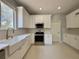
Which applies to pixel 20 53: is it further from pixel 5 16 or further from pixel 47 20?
pixel 47 20

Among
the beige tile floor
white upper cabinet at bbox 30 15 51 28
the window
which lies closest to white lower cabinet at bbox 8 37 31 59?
the beige tile floor

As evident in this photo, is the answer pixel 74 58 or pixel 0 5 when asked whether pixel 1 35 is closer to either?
pixel 0 5

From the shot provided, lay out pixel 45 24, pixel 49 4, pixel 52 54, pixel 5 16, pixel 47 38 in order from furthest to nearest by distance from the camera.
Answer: pixel 45 24 < pixel 47 38 < pixel 49 4 < pixel 52 54 < pixel 5 16

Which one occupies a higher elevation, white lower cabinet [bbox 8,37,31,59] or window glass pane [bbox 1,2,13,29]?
window glass pane [bbox 1,2,13,29]

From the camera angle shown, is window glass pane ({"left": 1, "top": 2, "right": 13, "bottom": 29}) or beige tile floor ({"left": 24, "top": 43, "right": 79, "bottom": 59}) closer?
window glass pane ({"left": 1, "top": 2, "right": 13, "bottom": 29})

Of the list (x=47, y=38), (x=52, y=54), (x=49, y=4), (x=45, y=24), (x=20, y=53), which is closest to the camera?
(x=20, y=53)

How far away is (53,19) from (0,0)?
6354 millimetres

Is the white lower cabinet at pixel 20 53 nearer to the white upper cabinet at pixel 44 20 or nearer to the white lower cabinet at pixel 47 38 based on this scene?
the white lower cabinet at pixel 47 38

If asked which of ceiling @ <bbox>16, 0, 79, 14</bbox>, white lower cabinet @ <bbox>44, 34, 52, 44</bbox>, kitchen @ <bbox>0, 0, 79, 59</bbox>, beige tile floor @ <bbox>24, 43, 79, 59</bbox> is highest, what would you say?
ceiling @ <bbox>16, 0, 79, 14</bbox>

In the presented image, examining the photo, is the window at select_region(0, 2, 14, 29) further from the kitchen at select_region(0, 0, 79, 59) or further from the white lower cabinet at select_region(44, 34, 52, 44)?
the white lower cabinet at select_region(44, 34, 52, 44)

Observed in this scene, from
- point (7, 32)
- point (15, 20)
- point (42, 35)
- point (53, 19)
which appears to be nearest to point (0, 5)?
point (7, 32)

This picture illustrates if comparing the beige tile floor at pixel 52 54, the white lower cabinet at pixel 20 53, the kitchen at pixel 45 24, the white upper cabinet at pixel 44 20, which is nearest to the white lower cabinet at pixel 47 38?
the kitchen at pixel 45 24

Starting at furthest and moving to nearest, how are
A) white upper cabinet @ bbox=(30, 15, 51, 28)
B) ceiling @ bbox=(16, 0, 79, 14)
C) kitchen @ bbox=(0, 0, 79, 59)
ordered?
1. white upper cabinet @ bbox=(30, 15, 51, 28)
2. kitchen @ bbox=(0, 0, 79, 59)
3. ceiling @ bbox=(16, 0, 79, 14)

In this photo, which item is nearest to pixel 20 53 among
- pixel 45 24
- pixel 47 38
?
pixel 47 38
